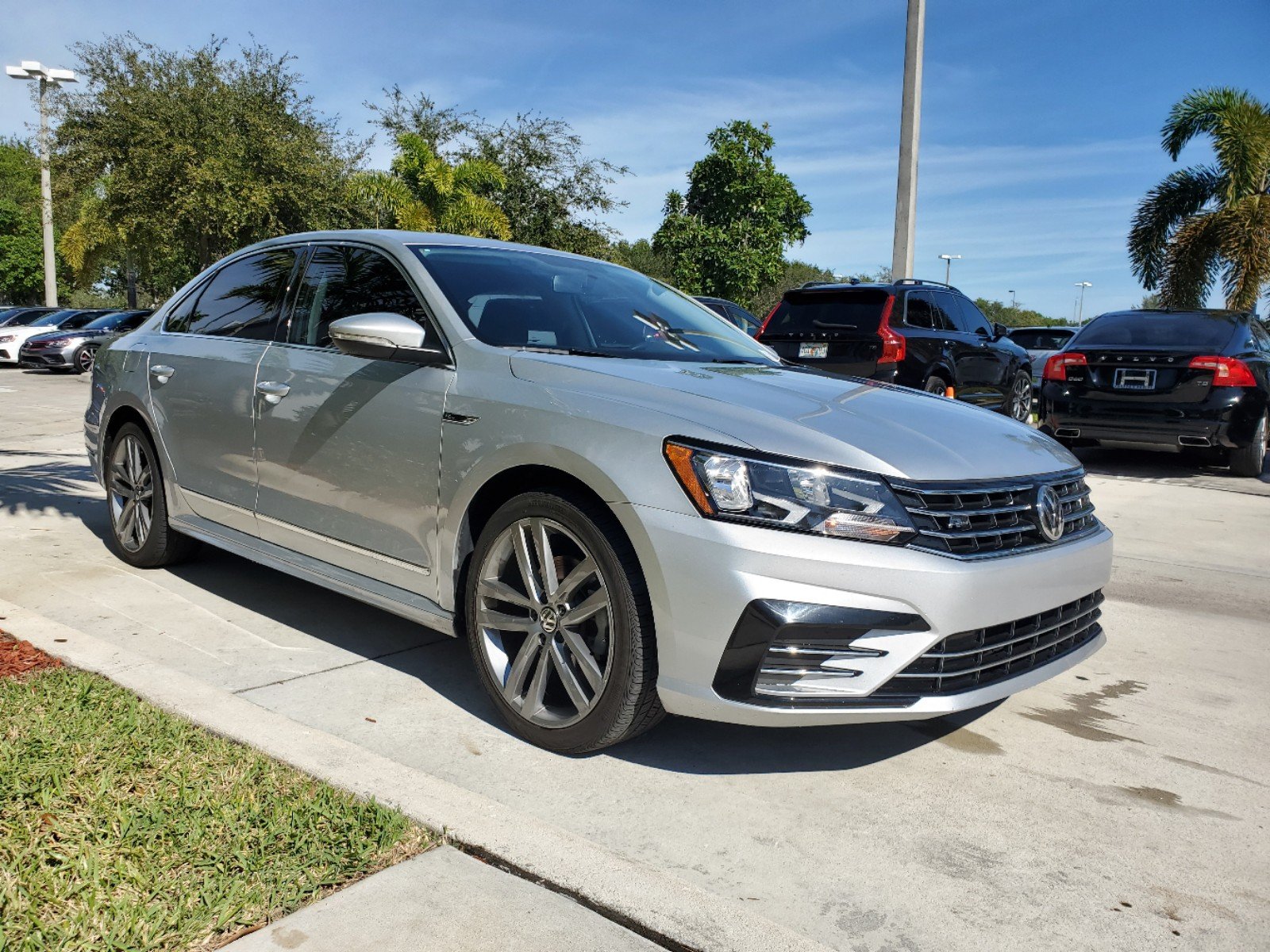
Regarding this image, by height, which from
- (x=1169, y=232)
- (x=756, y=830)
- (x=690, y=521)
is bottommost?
(x=756, y=830)

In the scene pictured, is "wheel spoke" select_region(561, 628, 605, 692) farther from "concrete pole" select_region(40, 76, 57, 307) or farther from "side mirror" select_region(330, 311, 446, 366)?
"concrete pole" select_region(40, 76, 57, 307)

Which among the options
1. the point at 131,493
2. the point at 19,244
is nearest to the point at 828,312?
the point at 131,493

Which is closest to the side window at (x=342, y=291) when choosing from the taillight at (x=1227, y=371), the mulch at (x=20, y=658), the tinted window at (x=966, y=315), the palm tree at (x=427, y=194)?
the mulch at (x=20, y=658)

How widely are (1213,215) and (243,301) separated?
69.7 feet

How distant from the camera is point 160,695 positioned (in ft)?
11.7

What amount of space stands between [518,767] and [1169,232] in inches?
970

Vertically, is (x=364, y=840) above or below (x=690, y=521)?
below

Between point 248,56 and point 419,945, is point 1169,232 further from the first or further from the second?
point 419,945

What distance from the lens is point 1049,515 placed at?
3.37 meters

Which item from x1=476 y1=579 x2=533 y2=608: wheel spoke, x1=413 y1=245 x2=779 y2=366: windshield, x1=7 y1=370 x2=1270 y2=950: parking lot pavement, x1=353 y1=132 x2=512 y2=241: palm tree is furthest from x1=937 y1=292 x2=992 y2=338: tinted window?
x1=353 y1=132 x2=512 y2=241: palm tree

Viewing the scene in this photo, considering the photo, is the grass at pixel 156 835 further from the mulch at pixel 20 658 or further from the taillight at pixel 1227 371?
the taillight at pixel 1227 371

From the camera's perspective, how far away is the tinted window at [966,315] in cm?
1217

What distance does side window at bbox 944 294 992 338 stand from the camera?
12242 millimetres

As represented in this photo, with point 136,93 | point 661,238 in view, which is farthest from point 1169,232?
point 136,93
